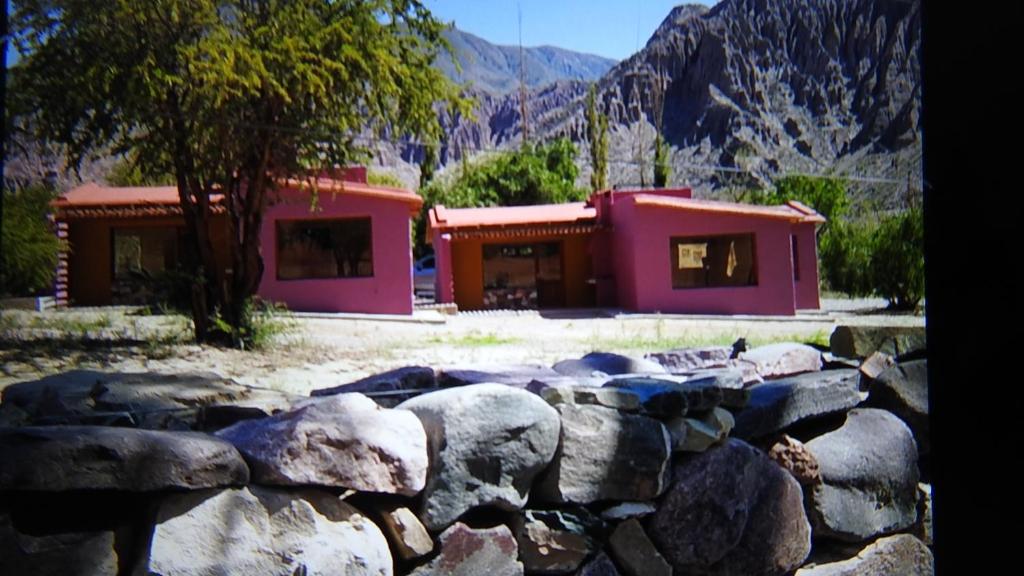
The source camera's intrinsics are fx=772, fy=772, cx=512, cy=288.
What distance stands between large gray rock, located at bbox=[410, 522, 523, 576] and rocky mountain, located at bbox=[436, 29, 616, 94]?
2398mm

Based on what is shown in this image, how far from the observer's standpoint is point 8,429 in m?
2.37

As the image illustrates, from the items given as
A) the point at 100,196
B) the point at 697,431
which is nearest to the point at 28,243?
the point at 100,196

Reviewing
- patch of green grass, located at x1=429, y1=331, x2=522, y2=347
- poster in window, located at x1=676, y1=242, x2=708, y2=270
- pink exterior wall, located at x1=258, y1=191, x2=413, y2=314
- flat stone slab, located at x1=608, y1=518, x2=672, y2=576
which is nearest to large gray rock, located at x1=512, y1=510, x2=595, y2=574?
flat stone slab, located at x1=608, y1=518, x2=672, y2=576

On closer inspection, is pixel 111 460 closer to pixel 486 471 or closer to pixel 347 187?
pixel 486 471

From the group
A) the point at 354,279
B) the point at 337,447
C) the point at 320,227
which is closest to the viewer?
the point at 337,447

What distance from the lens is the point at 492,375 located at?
12.2 ft

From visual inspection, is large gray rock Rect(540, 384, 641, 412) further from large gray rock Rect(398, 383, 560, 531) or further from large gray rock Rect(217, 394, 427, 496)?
large gray rock Rect(217, 394, 427, 496)

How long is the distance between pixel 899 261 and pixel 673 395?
2242 mm

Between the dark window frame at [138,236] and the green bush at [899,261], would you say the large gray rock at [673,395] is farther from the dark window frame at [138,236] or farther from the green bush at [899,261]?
the dark window frame at [138,236]

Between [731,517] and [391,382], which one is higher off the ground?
[391,382]

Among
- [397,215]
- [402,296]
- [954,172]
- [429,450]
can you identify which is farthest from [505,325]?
[397,215]

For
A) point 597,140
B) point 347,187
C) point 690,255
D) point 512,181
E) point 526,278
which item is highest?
point 512,181

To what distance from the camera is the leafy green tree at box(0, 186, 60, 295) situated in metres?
2.74

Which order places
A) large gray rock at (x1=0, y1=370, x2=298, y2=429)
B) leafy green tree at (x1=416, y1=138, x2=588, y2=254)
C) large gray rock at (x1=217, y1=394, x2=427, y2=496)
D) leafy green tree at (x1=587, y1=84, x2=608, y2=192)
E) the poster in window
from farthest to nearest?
leafy green tree at (x1=416, y1=138, x2=588, y2=254), the poster in window, leafy green tree at (x1=587, y1=84, x2=608, y2=192), large gray rock at (x1=0, y1=370, x2=298, y2=429), large gray rock at (x1=217, y1=394, x2=427, y2=496)
